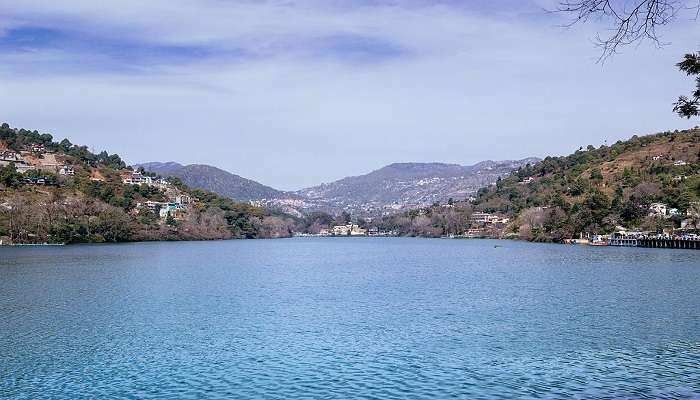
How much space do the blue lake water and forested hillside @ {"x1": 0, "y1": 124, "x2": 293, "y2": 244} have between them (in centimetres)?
8047

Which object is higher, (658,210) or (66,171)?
(66,171)

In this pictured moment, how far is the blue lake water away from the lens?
21.3 metres

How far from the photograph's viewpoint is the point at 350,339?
28.8 m

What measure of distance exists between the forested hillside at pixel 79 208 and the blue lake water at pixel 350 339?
80.5 meters

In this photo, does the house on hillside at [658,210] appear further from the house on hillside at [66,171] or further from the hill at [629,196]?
the house on hillside at [66,171]

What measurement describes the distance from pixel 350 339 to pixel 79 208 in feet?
403

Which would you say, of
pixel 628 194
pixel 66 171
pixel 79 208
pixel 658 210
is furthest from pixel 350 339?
pixel 66 171

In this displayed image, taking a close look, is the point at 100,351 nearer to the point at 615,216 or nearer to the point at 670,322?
the point at 670,322

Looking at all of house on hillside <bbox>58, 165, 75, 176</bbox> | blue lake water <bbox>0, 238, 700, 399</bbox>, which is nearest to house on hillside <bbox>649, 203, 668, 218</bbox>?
blue lake water <bbox>0, 238, 700, 399</bbox>

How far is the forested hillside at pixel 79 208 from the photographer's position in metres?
128

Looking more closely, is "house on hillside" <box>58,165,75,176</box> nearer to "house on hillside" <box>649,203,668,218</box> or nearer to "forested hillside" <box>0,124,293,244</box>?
"forested hillside" <box>0,124,293,244</box>

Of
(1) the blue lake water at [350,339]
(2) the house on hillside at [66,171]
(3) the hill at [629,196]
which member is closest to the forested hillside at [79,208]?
(2) the house on hillside at [66,171]

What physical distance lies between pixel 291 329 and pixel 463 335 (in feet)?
26.0

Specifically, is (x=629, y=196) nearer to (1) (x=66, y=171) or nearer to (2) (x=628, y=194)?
(2) (x=628, y=194)
